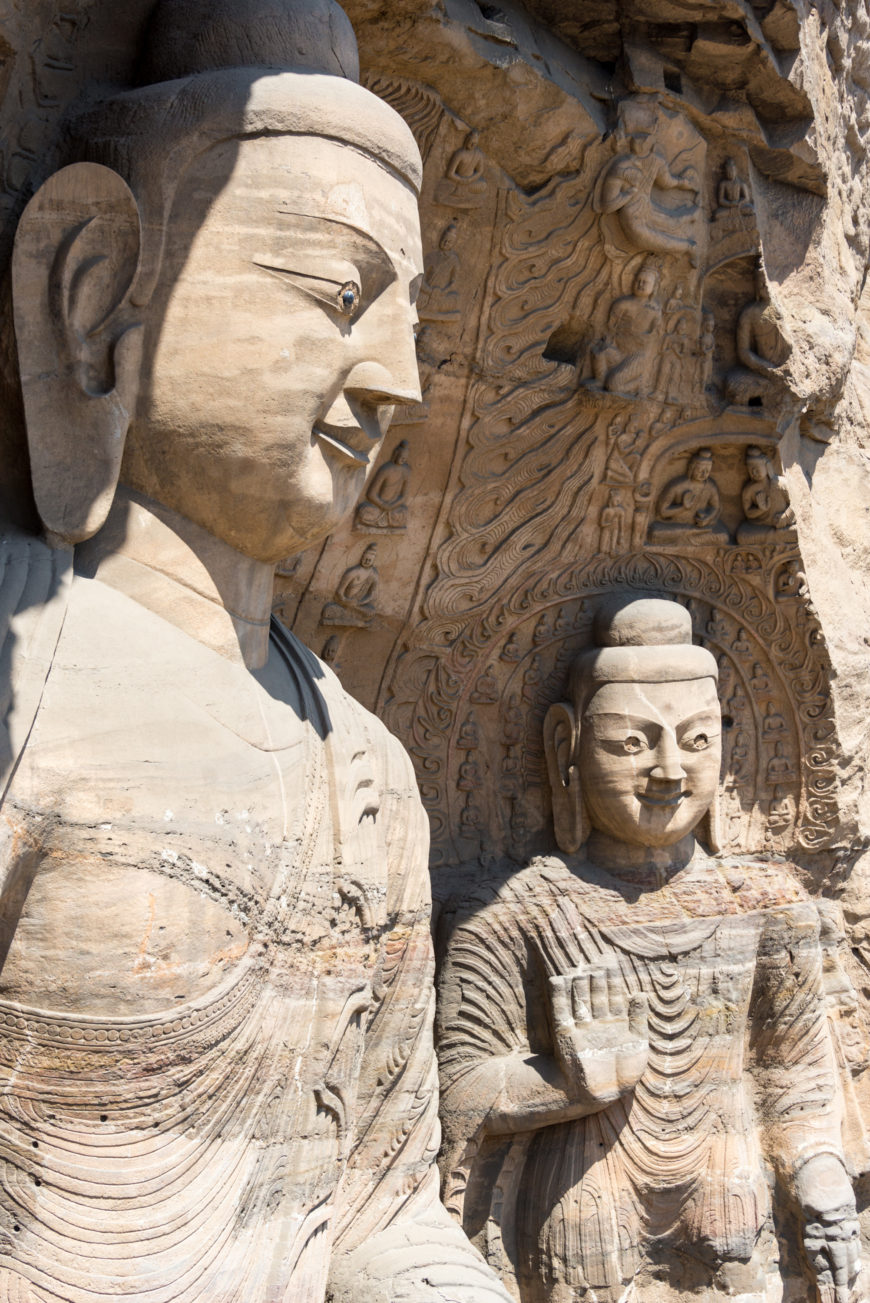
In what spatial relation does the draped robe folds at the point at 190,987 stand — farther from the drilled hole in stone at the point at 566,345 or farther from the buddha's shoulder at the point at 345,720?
the drilled hole in stone at the point at 566,345

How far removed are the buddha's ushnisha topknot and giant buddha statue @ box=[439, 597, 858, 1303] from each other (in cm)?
215

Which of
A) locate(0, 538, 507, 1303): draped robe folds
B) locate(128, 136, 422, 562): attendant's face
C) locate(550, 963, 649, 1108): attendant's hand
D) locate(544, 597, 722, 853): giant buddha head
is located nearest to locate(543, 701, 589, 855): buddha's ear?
locate(544, 597, 722, 853): giant buddha head

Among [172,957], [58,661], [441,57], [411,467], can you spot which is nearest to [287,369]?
[58,661]

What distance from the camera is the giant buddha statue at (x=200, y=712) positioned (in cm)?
234

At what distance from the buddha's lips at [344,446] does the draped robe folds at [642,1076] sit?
1.90 m

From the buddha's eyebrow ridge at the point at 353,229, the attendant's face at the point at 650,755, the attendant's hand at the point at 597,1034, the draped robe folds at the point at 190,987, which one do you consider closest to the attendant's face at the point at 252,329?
the buddha's eyebrow ridge at the point at 353,229

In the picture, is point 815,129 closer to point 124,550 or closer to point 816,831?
point 816,831

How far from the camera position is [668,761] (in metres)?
4.35

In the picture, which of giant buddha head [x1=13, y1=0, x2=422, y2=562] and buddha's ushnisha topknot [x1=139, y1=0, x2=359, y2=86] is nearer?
giant buddha head [x1=13, y1=0, x2=422, y2=562]

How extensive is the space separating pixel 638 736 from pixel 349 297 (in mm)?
2085

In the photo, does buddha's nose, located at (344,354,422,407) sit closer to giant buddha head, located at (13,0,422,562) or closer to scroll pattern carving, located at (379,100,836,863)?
giant buddha head, located at (13,0,422,562)

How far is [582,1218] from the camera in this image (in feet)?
13.8

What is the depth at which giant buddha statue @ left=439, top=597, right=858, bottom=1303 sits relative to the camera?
13.8 ft

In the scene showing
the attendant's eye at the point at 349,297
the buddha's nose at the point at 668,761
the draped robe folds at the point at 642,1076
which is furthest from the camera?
the buddha's nose at the point at 668,761
